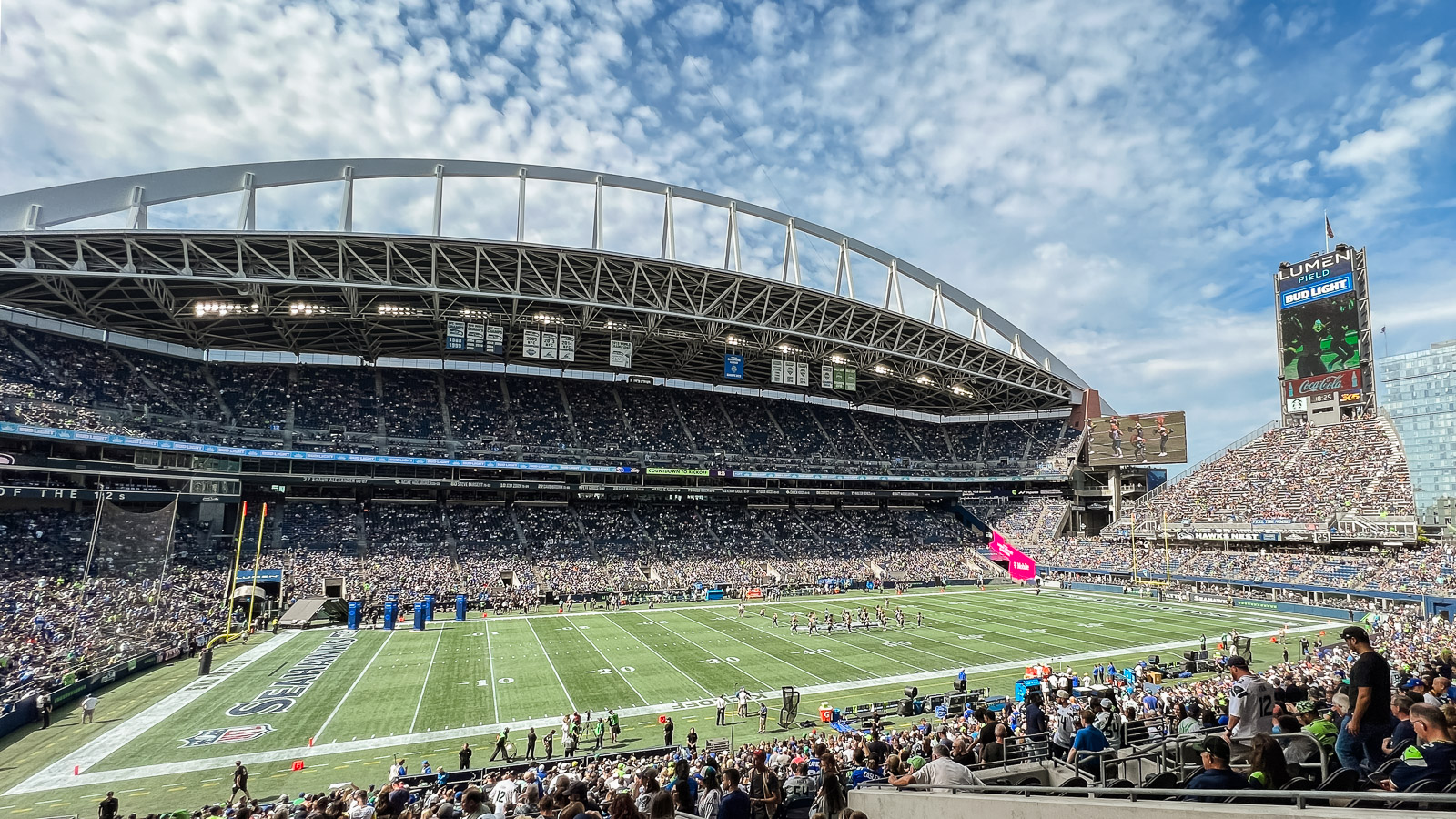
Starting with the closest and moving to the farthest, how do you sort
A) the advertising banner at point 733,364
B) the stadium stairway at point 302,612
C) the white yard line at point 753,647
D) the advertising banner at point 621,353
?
the white yard line at point 753,647
the stadium stairway at point 302,612
the advertising banner at point 621,353
the advertising banner at point 733,364

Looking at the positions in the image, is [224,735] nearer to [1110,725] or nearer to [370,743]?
[370,743]

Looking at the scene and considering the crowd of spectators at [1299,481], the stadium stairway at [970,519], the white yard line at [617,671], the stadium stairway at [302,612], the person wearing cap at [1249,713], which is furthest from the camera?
the stadium stairway at [970,519]

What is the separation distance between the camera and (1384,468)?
152 feet

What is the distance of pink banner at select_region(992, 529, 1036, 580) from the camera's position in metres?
60.0

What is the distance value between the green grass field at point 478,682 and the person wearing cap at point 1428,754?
17799 mm

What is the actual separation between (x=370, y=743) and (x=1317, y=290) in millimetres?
73931

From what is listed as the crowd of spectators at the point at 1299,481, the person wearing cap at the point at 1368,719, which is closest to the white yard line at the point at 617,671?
the person wearing cap at the point at 1368,719

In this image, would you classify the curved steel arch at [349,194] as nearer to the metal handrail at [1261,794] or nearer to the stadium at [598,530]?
the stadium at [598,530]

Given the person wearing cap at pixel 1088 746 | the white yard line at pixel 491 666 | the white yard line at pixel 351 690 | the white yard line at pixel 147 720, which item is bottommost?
the white yard line at pixel 147 720

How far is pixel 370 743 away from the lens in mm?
19219

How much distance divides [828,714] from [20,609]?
103 ft

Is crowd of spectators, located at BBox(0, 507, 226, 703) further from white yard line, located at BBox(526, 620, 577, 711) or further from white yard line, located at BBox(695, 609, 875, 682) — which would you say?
white yard line, located at BBox(695, 609, 875, 682)

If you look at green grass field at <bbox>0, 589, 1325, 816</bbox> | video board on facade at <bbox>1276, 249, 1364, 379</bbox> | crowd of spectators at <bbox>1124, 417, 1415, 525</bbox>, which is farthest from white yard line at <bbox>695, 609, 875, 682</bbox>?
video board on facade at <bbox>1276, 249, 1364, 379</bbox>

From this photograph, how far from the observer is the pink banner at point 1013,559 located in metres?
60.0
